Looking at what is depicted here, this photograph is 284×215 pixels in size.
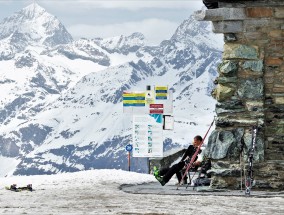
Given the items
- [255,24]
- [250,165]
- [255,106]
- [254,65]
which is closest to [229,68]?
[254,65]

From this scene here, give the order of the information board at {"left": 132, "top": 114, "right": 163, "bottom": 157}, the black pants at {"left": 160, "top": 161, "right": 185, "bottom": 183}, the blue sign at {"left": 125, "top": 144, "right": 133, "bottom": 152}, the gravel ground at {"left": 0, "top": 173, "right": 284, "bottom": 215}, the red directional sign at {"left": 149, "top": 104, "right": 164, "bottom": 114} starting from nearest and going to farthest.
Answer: the gravel ground at {"left": 0, "top": 173, "right": 284, "bottom": 215} → the black pants at {"left": 160, "top": 161, "right": 185, "bottom": 183} → the information board at {"left": 132, "top": 114, "right": 163, "bottom": 157} → the red directional sign at {"left": 149, "top": 104, "right": 164, "bottom": 114} → the blue sign at {"left": 125, "top": 144, "right": 133, "bottom": 152}

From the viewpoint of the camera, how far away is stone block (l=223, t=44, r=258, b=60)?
1612 cm

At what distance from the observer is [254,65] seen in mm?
16156

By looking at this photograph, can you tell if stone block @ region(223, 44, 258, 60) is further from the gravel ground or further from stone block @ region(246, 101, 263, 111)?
the gravel ground

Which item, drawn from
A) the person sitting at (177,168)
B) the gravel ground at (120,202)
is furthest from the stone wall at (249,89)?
the person sitting at (177,168)

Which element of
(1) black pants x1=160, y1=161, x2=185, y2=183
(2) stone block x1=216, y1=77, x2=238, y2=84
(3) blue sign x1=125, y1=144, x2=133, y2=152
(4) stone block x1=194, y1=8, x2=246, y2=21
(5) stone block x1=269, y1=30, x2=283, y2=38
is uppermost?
(4) stone block x1=194, y1=8, x2=246, y2=21

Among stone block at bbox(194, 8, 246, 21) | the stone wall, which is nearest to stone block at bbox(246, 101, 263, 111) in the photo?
the stone wall

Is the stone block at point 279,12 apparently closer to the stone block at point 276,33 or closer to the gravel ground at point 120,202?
the stone block at point 276,33

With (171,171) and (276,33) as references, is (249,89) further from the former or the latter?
(171,171)

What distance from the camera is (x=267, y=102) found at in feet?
53.4

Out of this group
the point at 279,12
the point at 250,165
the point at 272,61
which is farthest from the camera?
the point at 272,61

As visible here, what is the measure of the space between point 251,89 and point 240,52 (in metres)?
0.87

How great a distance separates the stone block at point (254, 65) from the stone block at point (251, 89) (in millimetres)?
224

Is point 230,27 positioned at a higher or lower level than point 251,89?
higher
